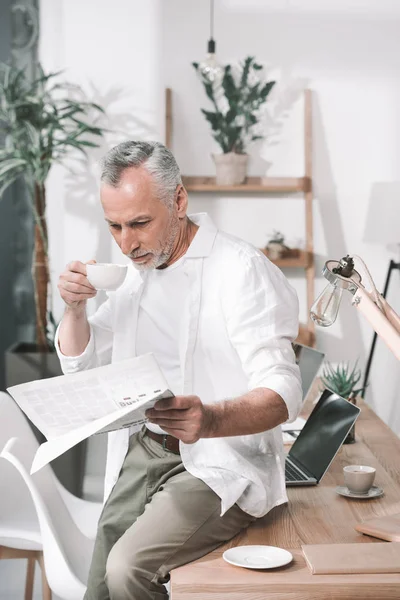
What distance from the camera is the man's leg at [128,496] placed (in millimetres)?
1877

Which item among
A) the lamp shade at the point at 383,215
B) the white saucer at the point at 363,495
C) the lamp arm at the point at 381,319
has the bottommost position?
the white saucer at the point at 363,495

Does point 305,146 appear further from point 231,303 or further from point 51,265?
point 231,303

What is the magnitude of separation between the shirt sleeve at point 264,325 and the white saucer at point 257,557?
277 mm

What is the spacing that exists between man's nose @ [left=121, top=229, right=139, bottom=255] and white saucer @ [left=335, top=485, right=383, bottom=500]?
73 cm

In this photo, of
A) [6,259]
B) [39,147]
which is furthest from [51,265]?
[39,147]

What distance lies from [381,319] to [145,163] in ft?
2.39

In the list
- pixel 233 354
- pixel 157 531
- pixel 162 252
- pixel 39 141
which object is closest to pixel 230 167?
pixel 39 141

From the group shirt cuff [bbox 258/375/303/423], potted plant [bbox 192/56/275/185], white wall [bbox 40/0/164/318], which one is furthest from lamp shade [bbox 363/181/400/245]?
shirt cuff [bbox 258/375/303/423]

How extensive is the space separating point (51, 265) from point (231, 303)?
289 cm

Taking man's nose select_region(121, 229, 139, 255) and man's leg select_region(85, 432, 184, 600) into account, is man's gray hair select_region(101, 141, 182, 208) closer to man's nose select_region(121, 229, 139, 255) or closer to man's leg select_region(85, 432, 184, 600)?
man's nose select_region(121, 229, 139, 255)

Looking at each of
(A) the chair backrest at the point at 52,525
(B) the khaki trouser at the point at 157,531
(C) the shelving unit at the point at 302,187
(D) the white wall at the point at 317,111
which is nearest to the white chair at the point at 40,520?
(A) the chair backrest at the point at 52,525

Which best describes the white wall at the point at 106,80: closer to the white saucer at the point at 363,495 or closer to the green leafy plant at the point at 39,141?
the green leafy plant at the point at 39,141

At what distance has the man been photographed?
5.45ft

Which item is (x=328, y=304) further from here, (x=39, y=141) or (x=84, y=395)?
(x=39, y=141)
